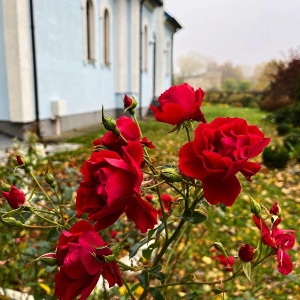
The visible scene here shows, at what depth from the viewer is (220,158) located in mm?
626

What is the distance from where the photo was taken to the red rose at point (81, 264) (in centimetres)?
64

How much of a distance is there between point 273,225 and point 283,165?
5.44m

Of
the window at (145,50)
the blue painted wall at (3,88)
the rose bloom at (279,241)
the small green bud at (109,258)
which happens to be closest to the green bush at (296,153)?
the blue painted wall at (3,88)

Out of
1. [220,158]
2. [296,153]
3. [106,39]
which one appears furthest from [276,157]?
[106,39]

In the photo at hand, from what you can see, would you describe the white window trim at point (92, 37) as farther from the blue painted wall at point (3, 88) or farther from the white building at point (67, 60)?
the blue painted wall at point (3, 88)

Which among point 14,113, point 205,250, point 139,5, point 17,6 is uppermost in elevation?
point 139,5

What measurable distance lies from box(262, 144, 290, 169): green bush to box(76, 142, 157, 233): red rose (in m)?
5.67

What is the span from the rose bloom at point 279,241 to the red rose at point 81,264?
14.2 inches

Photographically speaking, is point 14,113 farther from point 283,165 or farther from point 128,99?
point 128,99

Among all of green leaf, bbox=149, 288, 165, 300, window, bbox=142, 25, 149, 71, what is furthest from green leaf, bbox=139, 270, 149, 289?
window, bbox=142, 25, 149, 71

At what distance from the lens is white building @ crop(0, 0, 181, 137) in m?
7.35

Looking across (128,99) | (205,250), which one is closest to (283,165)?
(205,250)

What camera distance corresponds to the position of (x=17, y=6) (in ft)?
23.1

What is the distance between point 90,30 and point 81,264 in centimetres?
1056
